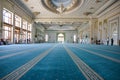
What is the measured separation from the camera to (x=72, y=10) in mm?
20297

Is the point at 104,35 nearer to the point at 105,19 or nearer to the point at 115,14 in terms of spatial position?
the point at 105,19

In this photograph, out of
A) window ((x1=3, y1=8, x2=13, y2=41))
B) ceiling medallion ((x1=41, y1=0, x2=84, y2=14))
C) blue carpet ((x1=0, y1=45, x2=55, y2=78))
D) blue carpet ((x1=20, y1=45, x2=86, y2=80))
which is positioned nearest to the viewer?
blue carpet ((x1=20, y1=45, x2=86, y2=80))

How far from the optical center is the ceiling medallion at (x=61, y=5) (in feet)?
59.4

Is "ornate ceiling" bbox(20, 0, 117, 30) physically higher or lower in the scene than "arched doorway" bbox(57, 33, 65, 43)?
higher

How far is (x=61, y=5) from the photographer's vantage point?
61.6 ft

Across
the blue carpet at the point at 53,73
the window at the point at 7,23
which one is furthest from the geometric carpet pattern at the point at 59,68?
the window at the point at 7,23

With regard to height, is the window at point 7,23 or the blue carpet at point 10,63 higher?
the window at point 7,23

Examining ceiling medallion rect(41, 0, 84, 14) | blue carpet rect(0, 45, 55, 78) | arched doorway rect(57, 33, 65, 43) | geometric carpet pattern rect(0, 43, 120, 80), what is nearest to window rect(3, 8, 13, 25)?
ceiling medallion rect(41, 0, 84, 14)

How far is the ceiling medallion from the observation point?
18094mm

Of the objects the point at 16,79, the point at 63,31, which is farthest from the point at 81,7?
the point at 63,31

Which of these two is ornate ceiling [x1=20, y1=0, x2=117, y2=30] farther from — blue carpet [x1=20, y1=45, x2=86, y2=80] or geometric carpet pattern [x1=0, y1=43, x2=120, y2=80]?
blue carpet [x1=20, y1=45, x2=86, y2=80]

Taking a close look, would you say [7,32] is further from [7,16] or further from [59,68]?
[59,68]

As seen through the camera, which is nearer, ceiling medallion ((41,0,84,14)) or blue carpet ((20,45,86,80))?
blue carpet ((20,45,86,80))

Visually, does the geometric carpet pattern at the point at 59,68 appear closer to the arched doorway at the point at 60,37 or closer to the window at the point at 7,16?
the window at the point at 7,16
